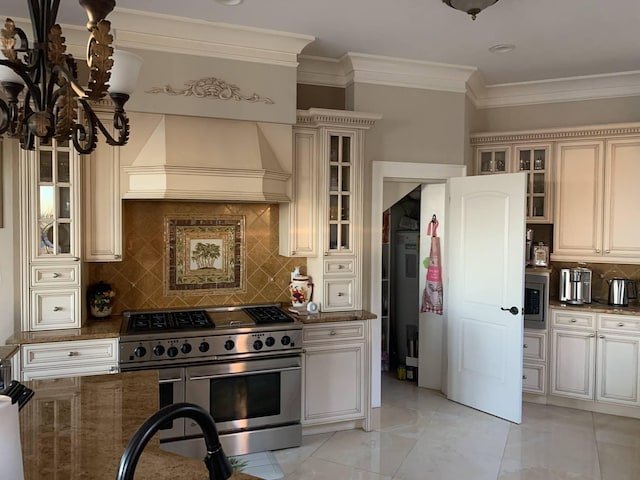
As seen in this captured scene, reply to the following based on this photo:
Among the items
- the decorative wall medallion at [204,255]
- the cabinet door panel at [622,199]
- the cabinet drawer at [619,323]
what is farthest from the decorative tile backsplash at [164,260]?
the cabinet door panel at [622,199]

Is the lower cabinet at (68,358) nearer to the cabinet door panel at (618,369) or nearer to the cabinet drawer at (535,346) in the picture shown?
the cabinet drawer at (535,346)

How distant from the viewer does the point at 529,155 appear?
4777mm

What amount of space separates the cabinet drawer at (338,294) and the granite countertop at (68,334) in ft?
4.98

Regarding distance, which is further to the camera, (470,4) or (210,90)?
(210,90)

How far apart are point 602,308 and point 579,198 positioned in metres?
0.97

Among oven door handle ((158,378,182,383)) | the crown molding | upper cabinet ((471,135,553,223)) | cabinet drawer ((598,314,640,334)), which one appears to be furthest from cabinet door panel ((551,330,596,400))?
oven door handle ((158,378,182,383))

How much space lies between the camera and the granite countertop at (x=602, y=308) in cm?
427

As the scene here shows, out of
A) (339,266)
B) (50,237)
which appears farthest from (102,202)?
(339,266)

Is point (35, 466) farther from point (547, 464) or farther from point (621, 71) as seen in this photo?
point (621, 71)

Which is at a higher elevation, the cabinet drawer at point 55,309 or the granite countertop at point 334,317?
the cabinet drawer at point 55,309

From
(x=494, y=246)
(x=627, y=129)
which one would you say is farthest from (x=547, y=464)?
(x=627, y=129)

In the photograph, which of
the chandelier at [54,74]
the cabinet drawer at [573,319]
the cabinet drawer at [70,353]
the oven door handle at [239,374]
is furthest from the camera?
the cabinet drawer at [573,319]

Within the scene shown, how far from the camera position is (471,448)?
3.69m

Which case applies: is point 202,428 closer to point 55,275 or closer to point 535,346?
point 55,275
